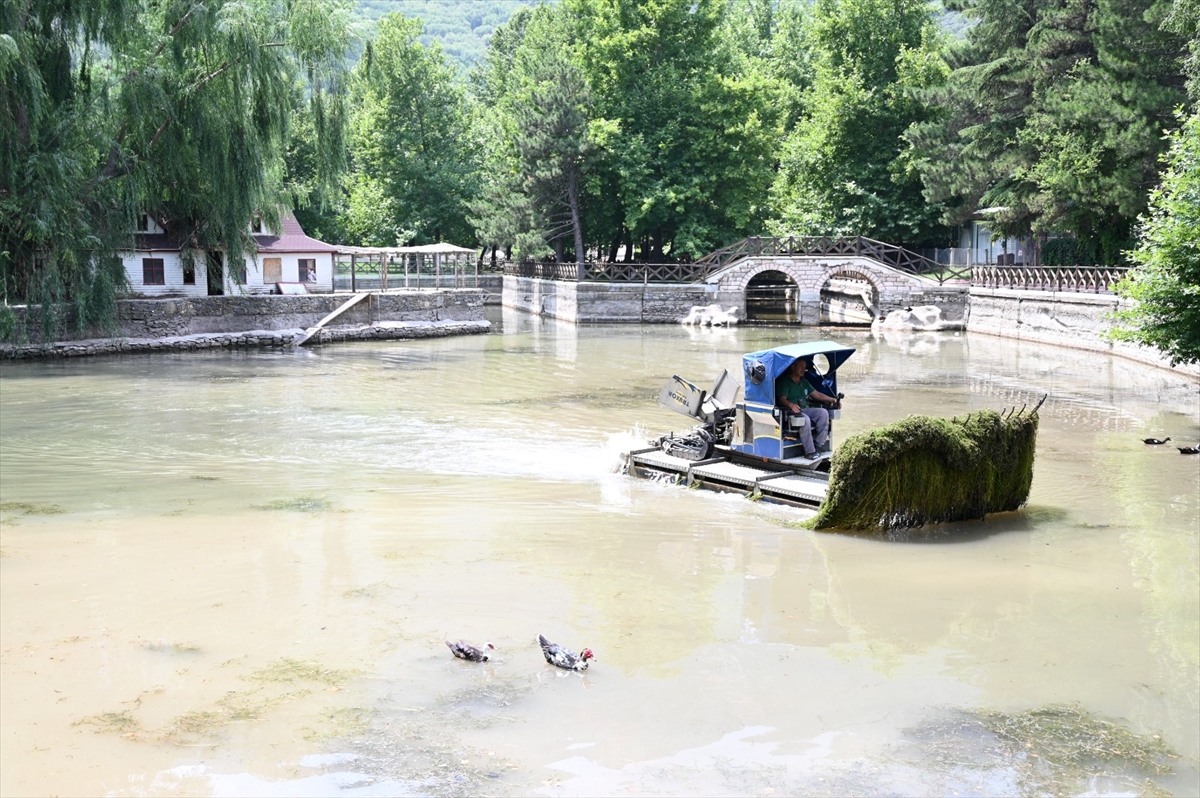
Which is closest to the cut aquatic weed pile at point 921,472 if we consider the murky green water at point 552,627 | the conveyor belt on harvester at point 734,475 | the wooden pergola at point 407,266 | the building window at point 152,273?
the murky green water at point 552,627

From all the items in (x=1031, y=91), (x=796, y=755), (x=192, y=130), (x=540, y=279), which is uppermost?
(x=1031, y=91)

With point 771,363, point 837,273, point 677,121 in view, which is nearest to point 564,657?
point 771,363

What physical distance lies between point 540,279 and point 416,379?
2913cm

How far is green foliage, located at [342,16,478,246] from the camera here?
63.6 metres

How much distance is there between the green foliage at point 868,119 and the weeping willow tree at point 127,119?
2729 cm

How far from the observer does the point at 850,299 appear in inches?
2255

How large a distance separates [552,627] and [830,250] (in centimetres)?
4321

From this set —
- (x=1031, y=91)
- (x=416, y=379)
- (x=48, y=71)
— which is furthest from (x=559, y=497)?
(x=1031, y=91)

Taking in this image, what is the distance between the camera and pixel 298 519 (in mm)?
14336

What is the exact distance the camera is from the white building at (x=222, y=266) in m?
41.8

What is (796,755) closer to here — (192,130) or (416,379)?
(416,379)

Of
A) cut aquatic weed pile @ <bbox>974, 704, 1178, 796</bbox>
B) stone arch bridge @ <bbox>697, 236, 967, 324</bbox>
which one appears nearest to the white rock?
stone arch bridge @ <bbox>697, 236, 967, 324</bbox>

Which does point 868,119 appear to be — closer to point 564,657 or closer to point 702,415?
point 702,415

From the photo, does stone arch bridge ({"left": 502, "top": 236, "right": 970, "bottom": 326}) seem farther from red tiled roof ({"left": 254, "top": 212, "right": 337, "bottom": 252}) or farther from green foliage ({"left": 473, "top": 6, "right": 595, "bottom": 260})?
red tiled roof ({"left": 254, "top": 212, "right": 337, "bottom": 252})
